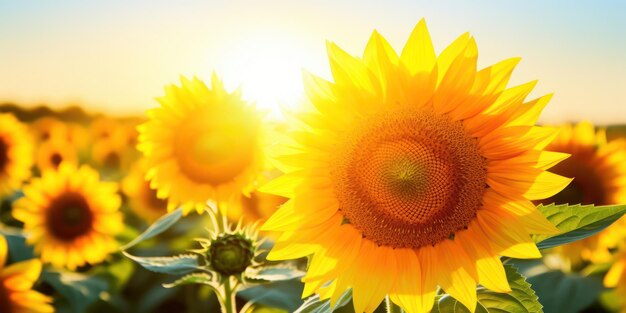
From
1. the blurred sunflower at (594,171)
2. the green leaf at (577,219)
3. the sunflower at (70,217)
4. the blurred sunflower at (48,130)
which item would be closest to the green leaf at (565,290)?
the blurred sunflower at (594,171)

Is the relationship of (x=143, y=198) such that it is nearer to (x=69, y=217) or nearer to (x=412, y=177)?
(x=69, y=217)

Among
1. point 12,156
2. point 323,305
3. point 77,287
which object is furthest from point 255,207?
point 12,156

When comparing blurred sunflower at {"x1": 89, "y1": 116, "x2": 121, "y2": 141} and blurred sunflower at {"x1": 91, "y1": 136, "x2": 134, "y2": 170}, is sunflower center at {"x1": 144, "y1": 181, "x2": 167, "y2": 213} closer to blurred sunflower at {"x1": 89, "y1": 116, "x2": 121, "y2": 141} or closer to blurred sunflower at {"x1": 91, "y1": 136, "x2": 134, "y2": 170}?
blurred sunflower at {"x1": 91, "y1": 136, "x2": 134, "y2": 170}

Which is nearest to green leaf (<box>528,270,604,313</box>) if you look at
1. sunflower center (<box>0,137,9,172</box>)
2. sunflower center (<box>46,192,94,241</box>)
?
sunflower center (<box>46,192,94,241</box>)

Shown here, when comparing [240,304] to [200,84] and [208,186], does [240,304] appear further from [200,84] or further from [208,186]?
[200,84]

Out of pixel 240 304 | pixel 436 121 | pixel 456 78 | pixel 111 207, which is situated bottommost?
pixel 240 304

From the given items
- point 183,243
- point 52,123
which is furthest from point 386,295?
point 52,123

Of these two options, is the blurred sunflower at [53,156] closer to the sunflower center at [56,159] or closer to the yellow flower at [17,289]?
the sunflower center at [56,159]
